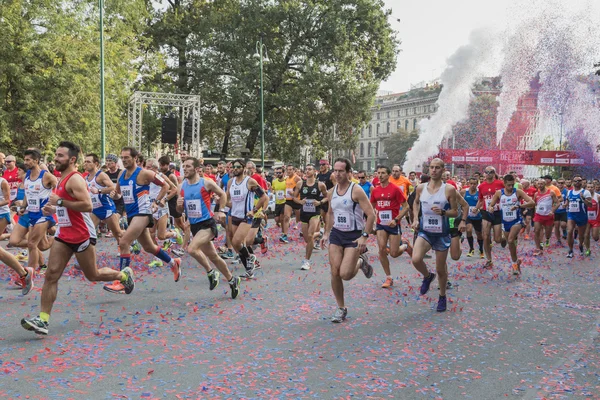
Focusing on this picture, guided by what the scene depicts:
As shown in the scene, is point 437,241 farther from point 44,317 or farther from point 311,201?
point 311,201

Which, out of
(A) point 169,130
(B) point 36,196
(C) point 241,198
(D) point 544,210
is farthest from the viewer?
(A) point 169,130

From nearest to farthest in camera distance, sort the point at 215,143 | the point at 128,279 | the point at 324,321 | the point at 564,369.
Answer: the point at 564,369 → the point at 324,321 → the point at 128,279 → the point at 215,143

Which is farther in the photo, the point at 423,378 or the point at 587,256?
the point at 587,256

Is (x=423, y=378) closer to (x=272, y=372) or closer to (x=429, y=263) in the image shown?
(x=272, y=372)

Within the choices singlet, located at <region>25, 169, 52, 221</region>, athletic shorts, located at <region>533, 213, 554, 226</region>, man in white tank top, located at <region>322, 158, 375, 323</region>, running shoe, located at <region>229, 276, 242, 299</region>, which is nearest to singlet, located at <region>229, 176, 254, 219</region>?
running shoe, located at <region>229, 276, 242, 299</region>

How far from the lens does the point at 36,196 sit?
30.0ft

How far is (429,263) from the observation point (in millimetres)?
12117

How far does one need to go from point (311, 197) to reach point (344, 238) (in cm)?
584

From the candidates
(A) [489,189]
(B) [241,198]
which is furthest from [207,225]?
(A) [489,189]

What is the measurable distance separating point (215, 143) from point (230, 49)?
8353 mm

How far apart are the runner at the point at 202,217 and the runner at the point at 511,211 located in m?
5.26

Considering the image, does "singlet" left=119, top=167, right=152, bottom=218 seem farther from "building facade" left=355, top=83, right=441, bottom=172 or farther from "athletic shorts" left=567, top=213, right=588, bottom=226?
"building facade" left=355, top=83, right=441, bottom=172

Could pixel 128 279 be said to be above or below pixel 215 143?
below

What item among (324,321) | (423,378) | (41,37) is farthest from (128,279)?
(41,37)
